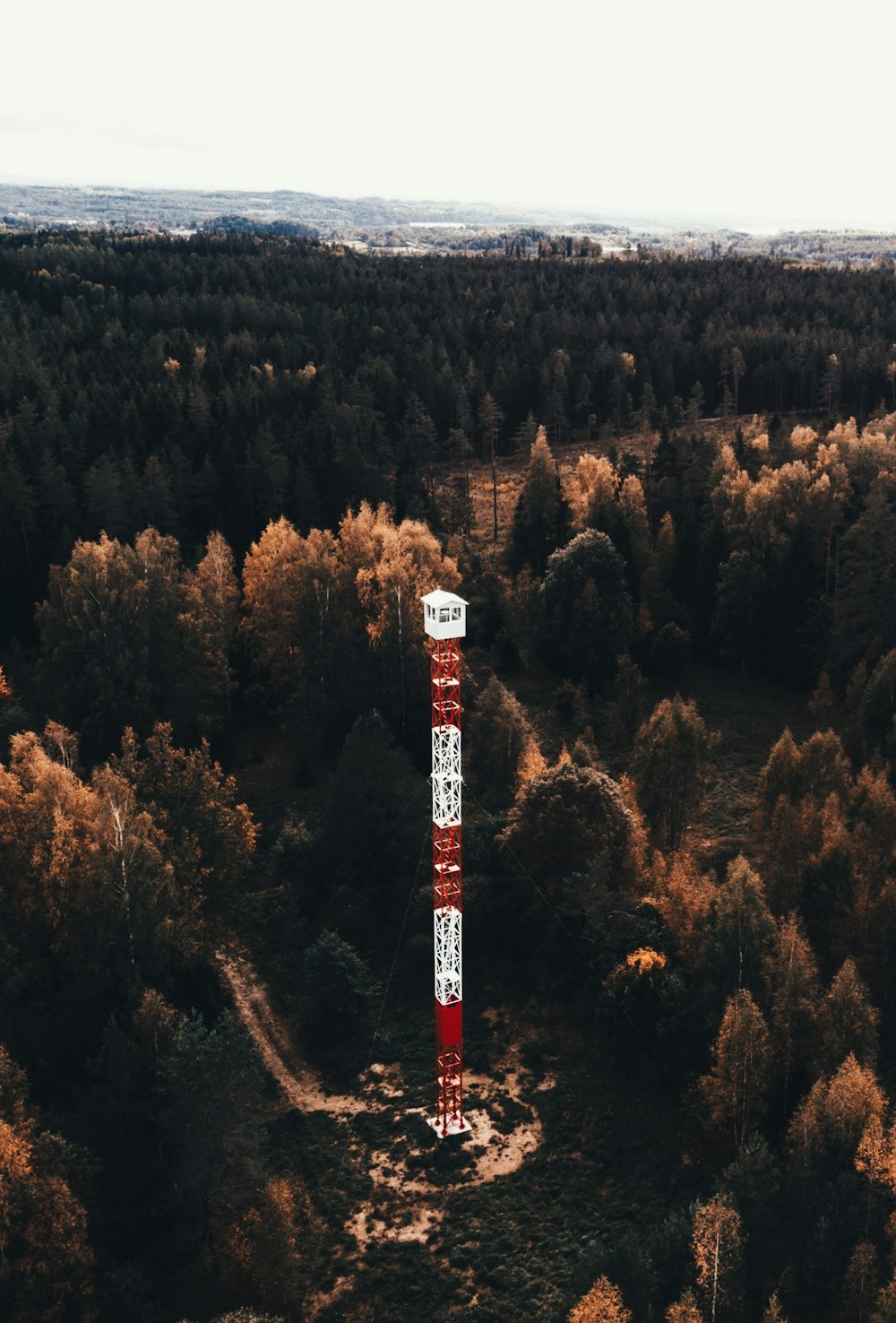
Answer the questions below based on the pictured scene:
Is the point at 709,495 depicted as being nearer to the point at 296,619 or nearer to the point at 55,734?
the point at 296,619

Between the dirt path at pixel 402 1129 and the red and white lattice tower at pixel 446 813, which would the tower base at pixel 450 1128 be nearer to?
the dirt path at pixel 402 1129

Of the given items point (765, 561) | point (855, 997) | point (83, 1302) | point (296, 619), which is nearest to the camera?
point (83, 1302)

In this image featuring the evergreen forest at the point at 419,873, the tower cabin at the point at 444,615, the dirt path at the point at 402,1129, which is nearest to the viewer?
the evergreen forest at the point at 419,873

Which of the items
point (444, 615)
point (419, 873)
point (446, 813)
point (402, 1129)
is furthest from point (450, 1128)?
point (444, 615)

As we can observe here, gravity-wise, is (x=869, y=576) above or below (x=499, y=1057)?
above

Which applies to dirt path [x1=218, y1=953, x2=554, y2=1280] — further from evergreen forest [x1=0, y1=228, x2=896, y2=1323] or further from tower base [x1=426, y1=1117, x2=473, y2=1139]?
tower base [x1=426, y1=1117, x2=473, y2=1139]

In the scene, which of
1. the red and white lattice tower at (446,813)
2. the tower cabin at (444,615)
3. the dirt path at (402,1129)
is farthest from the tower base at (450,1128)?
the tower cabin at (444,615)

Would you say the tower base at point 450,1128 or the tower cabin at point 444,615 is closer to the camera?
the tower cabin at point 444,615

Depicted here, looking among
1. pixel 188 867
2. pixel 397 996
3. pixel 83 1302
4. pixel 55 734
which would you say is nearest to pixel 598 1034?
pixel 397 996
